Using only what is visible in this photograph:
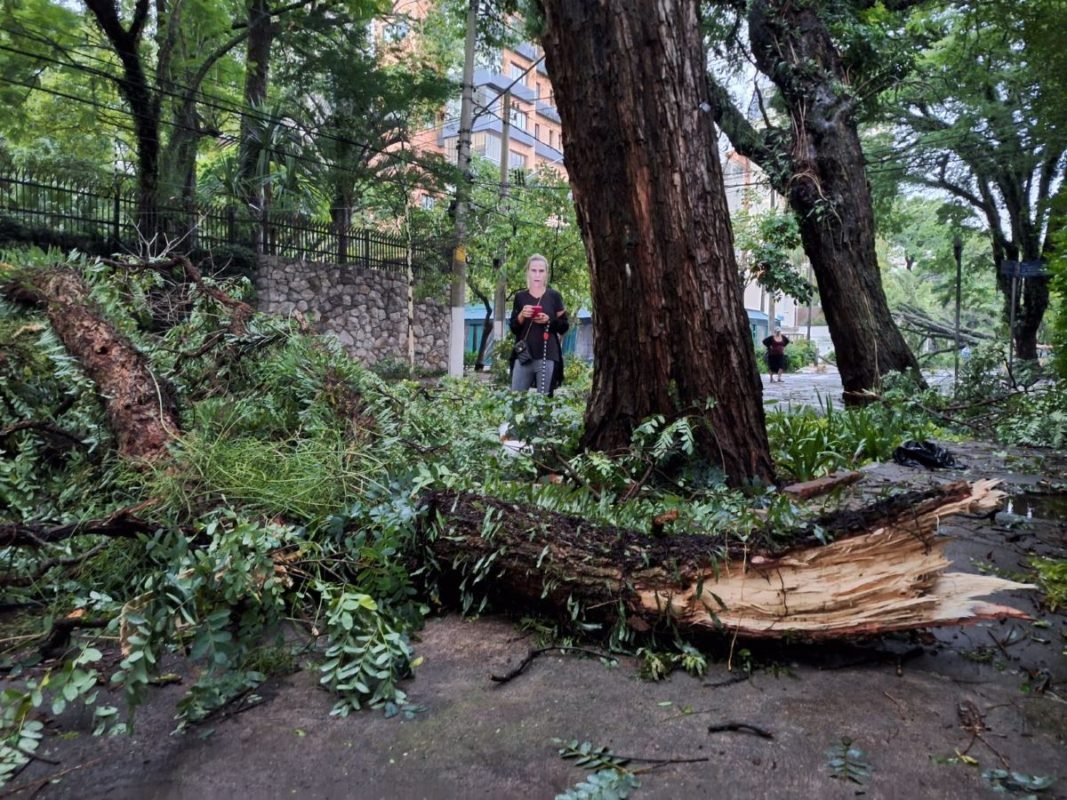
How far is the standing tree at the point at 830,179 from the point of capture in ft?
27.5

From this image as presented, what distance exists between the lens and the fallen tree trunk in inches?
90.5

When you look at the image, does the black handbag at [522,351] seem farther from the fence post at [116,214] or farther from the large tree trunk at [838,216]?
the fence post at [116,214]

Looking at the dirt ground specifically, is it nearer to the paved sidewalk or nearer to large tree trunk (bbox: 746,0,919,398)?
the paved sidewalk

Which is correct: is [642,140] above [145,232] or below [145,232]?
below

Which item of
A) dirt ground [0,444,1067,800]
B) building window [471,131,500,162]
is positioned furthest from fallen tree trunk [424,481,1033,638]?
building window [471,131,500,162]

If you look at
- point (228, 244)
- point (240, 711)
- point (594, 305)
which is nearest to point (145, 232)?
point (228, 244)

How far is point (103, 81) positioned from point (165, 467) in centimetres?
1664

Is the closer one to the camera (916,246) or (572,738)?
(572,738)

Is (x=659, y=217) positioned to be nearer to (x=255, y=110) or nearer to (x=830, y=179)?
(x=830, y=179)

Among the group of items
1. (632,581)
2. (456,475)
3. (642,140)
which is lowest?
(632,581)

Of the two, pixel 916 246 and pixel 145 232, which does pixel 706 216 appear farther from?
pixel 916 246

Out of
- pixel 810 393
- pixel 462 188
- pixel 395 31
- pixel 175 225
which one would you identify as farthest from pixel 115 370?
pixel 395 31

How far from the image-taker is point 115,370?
3400 millimetres

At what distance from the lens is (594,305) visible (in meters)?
4.19
